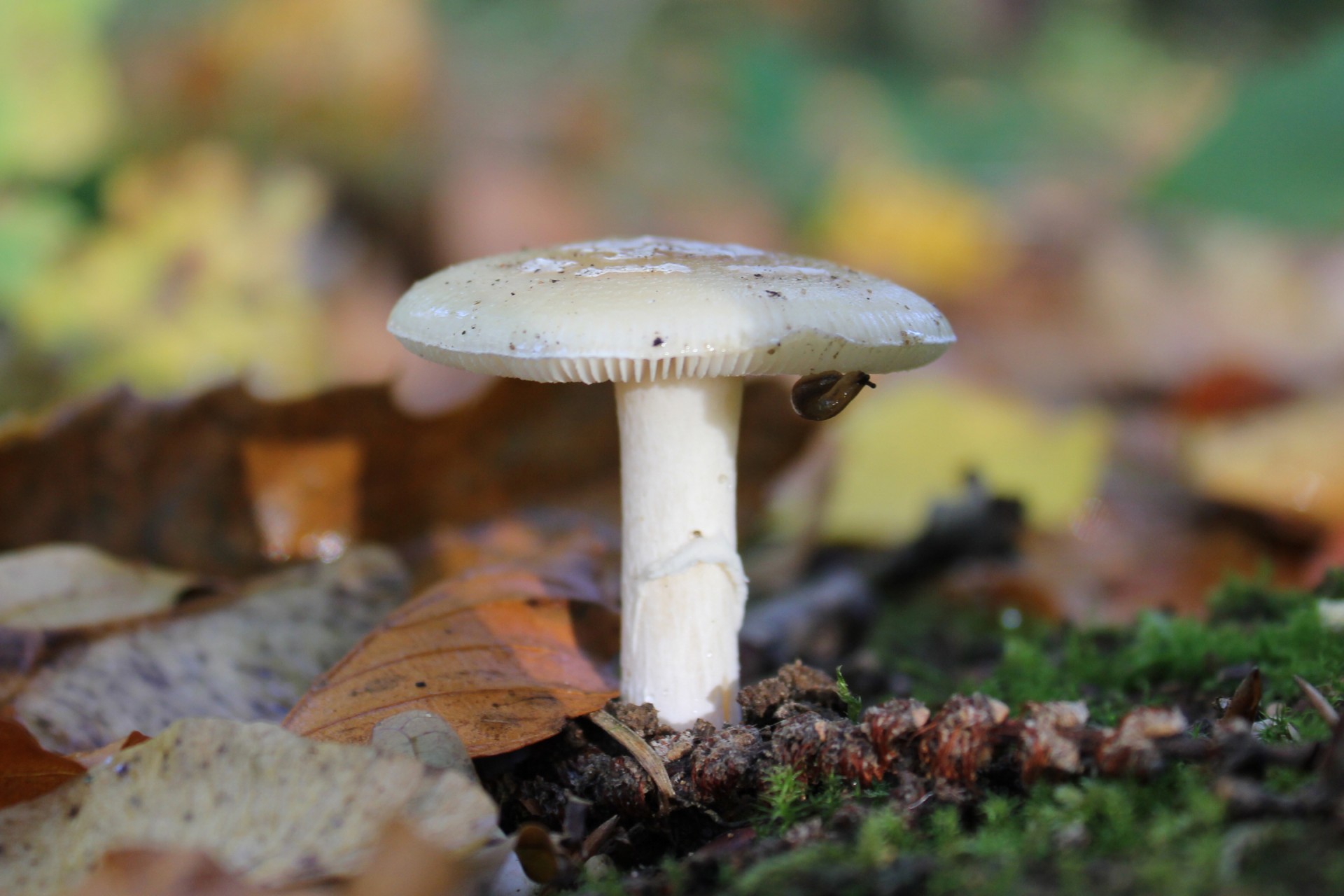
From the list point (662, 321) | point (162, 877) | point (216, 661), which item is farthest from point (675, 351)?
point (216, 661)

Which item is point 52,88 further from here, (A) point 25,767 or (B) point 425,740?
(B) point 425,740

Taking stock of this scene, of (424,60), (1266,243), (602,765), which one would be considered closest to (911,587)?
(602,765)

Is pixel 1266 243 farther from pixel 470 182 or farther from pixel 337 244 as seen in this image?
pixel 337 244

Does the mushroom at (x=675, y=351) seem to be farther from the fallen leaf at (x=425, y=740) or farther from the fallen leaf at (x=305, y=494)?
the fallen leaf at (x=305, y=494)

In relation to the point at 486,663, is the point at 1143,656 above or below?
below

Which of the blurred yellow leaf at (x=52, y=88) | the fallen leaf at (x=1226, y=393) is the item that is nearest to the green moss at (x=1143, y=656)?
the fallen leaf at (x=1226, y=393)
